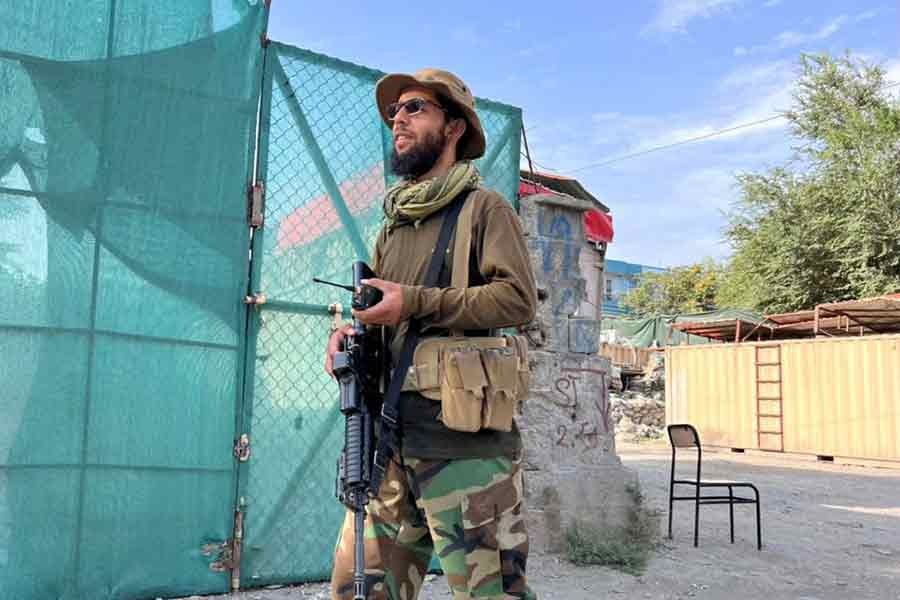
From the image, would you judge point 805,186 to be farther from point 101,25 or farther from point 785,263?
point 101,25

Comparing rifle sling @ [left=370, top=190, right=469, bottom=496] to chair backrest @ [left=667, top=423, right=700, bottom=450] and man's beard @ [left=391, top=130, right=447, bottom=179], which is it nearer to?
man's beard @ [left=391, top=130, right=447, bottom=179]

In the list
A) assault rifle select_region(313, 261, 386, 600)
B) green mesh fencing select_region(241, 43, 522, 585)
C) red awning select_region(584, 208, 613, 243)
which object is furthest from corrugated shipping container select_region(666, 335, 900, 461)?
assault rifle select_region(313, 261, 386, 600)

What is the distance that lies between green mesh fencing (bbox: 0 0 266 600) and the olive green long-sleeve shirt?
1836mm

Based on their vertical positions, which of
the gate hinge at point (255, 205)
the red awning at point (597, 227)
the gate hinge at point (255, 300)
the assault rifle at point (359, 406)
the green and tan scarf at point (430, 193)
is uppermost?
the red awning at point (597, 227)

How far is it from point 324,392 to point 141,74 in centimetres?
186

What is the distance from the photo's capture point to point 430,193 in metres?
2.29

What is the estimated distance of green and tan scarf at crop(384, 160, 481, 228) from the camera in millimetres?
2285

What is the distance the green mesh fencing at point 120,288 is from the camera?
11.2ft

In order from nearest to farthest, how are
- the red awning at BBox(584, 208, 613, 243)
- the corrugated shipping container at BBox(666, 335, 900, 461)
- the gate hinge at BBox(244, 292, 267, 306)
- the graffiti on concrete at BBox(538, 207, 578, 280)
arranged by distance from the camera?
the gate hinge at BBox(244, 292, 267, 306) → the graffiti on concrete at BBox(538, 207, 578, 280) → the red awning at BBox(584, 208, 613, 243) → the corrugated shipping container at BBox(666, 335, 900, 461)

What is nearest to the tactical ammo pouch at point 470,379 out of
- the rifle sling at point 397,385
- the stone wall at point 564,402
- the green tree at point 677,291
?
the rifle sling at point 397,385

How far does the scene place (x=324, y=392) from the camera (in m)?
4.18

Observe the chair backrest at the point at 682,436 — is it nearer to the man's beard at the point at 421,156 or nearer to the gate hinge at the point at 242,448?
the gate hinge at the point at 242,448

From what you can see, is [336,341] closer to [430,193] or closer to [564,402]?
[430,193]

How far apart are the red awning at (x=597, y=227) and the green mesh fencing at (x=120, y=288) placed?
2.69 metres
